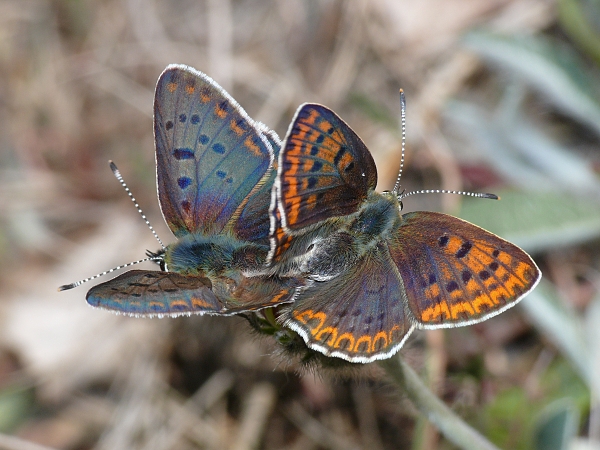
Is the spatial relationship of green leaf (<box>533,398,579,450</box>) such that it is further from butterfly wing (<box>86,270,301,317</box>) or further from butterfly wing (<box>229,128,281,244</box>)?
butterfly wing (<box>229,128,281,244</box>)

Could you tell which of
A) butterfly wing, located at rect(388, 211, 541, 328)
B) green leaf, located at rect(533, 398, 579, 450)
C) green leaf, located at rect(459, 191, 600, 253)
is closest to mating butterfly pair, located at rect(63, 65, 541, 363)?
butterfly wing, located at rect(388, 211, 541, 328)

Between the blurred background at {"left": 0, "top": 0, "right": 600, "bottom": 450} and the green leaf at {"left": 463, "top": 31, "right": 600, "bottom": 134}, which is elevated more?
the green leaf at {"left": 463, "top": 31, "right": 600, "bottom": 134}

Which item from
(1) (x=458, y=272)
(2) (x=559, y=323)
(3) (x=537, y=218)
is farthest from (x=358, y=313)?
(3) (x=537, y=218)

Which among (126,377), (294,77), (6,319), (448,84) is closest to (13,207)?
(6,319)

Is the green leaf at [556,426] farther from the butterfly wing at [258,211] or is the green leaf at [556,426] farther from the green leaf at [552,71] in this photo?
the green leaf at [552,71]

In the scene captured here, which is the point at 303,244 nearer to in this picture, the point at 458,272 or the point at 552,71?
the point at 458,272

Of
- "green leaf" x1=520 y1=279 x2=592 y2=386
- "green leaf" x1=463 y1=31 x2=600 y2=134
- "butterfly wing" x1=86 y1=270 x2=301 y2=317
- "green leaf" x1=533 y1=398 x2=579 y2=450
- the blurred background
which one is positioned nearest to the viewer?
"butterfly wing" x1=86 y1=270 x2=301 y2=317
